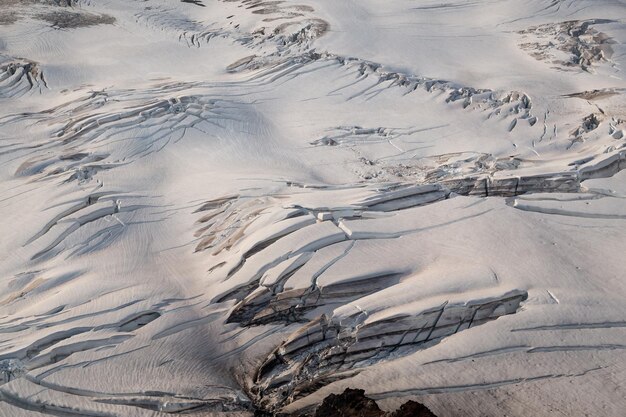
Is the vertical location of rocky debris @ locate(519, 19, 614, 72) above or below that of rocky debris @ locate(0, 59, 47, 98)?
below

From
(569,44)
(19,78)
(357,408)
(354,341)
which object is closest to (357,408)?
(357,408)

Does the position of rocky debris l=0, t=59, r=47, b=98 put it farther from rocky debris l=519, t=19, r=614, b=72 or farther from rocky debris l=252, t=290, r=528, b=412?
rocky debris l=519, t=19, r=614, b=72

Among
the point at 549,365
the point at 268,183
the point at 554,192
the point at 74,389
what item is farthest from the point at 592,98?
the point at 74,389

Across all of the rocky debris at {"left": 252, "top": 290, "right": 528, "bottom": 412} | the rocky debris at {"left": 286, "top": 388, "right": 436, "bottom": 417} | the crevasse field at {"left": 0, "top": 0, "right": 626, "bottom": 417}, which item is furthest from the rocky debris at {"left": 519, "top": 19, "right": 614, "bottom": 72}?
the rocky debris at {"left": 286, "top": 388, "right": 436, "bottom": 417}

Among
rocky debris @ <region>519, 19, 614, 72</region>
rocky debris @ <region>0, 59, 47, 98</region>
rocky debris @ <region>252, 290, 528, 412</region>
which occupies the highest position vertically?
rocky debris @ <region>0, 59, 47, 98</region>

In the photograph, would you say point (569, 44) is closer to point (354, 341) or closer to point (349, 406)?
point (354, 341)

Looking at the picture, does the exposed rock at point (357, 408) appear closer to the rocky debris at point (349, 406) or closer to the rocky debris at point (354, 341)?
the rocky debris at point (349, 406)

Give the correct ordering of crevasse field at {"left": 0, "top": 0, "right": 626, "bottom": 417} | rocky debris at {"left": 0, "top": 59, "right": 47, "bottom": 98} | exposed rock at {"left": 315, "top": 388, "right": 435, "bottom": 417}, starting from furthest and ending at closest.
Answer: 1. rocky debris at {"left": 0, "top": 59, "right": 47, "bottom": 98}
2. crevasse field at {"left": 0, "top": 0, "right": 626, "bottom": 417}
3. exposed rock at {"left": 315, "top": 388, "right": 435, "bottom": 417}

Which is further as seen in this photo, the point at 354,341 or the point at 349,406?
the point at 354,341

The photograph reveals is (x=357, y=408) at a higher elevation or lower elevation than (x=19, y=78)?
lower
